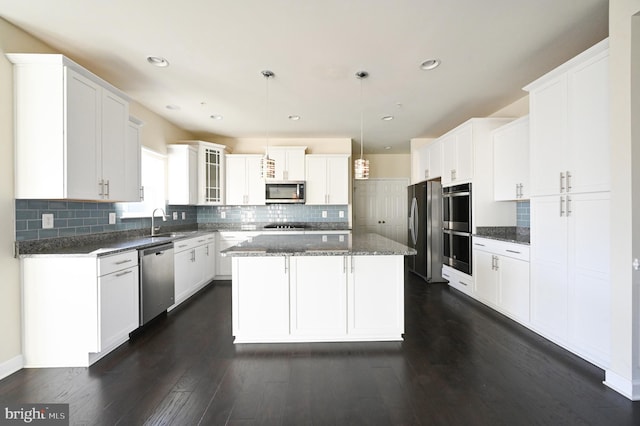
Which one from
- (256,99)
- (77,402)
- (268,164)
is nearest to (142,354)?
(77,402)

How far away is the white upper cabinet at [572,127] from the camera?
202cm

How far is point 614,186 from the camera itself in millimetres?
1821

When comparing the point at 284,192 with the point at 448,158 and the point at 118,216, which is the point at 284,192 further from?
the point at 448,158

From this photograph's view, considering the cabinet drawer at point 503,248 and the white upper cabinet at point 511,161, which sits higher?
the white upper cabinet at point 511,161

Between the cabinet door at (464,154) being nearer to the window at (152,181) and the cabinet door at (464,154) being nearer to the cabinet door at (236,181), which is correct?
the cabinet door at (236,181)

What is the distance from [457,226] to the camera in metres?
3.99

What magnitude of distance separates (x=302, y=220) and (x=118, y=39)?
3.83m

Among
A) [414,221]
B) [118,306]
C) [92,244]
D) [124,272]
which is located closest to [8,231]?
[92,244]

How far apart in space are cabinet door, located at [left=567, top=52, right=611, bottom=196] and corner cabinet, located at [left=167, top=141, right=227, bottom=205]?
477 cm

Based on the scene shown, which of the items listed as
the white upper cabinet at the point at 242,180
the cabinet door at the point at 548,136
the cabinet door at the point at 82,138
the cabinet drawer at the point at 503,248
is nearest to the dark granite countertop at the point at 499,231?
the cabinet drawer at the point at 503,248

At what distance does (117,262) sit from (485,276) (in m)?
4.02

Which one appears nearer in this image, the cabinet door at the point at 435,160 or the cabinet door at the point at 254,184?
the cabinet door at the point at 435,160

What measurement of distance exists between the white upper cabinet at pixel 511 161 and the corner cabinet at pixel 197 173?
4368mm

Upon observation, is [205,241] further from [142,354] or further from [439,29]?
[439,29]
